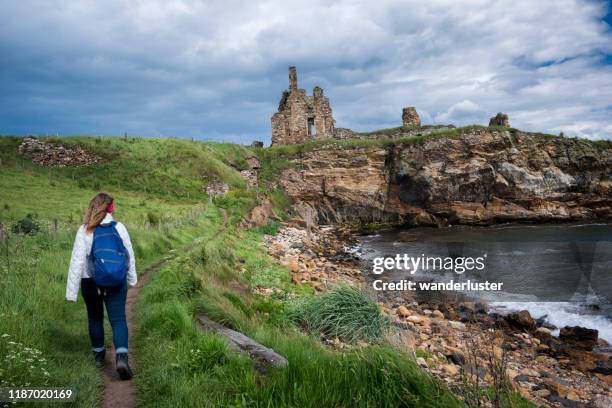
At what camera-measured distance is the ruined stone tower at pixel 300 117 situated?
47062 millimetres

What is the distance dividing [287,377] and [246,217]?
2336 centimetres

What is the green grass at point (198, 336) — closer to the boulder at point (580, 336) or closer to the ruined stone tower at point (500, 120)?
the boulder at point (580, 336)

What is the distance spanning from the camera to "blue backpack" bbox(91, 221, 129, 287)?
5012 millimetres

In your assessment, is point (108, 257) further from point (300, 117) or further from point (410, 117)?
point (410, 117)

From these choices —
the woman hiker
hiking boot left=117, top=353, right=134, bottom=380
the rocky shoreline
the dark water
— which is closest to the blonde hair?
the woman hiker

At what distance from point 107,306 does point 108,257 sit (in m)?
0.72

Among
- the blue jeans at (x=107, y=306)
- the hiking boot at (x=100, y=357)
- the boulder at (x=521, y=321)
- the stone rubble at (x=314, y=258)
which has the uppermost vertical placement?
the blue jeans at (x=107, y=306)

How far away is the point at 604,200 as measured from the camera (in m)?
39.8

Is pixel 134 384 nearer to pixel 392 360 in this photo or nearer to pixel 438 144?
pixel 392 360

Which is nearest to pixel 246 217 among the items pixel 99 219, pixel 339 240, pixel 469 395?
pixel 339 240

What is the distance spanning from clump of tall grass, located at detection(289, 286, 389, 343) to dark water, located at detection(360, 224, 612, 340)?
8424 mm

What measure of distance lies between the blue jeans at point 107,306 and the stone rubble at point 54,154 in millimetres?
31075

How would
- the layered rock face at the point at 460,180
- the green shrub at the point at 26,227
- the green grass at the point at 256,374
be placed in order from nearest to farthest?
the green grass at the point at 256,374
the green shrub at the point at 26,227
the layered rock face at the point at 460,180

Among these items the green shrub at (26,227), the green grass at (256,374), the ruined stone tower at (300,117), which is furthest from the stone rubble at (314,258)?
the ruined stone tower at (300,117)
